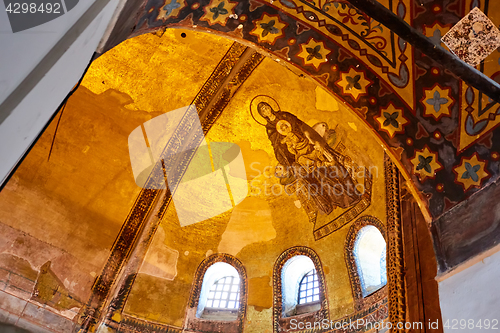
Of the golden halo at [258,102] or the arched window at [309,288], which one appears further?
the golden halo at [258,102]

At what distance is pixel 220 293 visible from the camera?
8180 mm

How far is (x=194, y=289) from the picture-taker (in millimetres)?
7984

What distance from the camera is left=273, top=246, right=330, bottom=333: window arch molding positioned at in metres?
6.77

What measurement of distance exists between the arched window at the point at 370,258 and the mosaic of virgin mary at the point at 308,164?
63cm

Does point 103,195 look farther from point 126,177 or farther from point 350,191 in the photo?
point 350,191

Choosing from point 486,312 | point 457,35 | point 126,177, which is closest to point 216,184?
point 126,177

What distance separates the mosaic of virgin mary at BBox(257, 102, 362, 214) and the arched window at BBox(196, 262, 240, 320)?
219 centimetres

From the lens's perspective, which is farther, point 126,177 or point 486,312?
point 126,177

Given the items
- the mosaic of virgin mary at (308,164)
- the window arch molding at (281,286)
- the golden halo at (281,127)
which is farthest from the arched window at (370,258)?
the golden halo at (281,127)

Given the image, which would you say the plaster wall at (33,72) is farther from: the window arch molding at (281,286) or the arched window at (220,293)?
the arched window at (220,293)

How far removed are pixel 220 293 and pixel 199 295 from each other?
18.4 inches

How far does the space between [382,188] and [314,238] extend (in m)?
1.82

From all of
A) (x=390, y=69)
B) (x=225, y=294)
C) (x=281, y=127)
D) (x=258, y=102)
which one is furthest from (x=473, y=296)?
(x=225, y=294)

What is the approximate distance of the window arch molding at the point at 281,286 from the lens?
22.2 ft
